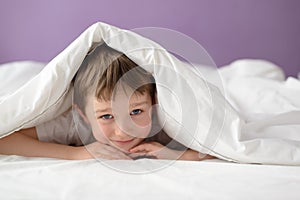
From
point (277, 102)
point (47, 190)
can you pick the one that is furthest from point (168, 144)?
point (277, 102)

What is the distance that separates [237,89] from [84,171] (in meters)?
0.85

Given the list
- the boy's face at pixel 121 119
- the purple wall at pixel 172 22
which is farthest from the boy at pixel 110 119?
the purple wall at pixel 172 22

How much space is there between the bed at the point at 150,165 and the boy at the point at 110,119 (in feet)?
0.09

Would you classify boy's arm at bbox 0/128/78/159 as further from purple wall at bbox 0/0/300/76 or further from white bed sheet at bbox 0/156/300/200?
purple wall at bbox 0/0/300/76

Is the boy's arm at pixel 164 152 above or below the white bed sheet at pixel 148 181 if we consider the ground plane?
below

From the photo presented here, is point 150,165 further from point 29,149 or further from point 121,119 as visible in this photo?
point 29,149

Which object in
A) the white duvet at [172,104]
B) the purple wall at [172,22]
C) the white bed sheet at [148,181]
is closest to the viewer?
the white bed sheet at [148,181]

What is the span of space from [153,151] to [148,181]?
145 mm

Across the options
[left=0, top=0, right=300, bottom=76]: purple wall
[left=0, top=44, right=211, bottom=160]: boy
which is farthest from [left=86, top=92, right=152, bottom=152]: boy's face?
[left=0, top=0, right=300, bottom=76]: purple wall

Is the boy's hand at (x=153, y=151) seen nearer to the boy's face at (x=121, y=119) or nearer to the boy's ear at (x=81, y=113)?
the boy's face at (x=121, y=119)

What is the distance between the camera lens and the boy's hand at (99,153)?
38.6 inches

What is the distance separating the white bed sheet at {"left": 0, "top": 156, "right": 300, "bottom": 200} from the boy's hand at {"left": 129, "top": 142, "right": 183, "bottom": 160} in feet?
0.20

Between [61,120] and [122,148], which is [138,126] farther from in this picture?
[61,120]

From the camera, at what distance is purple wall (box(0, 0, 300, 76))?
2277mm
